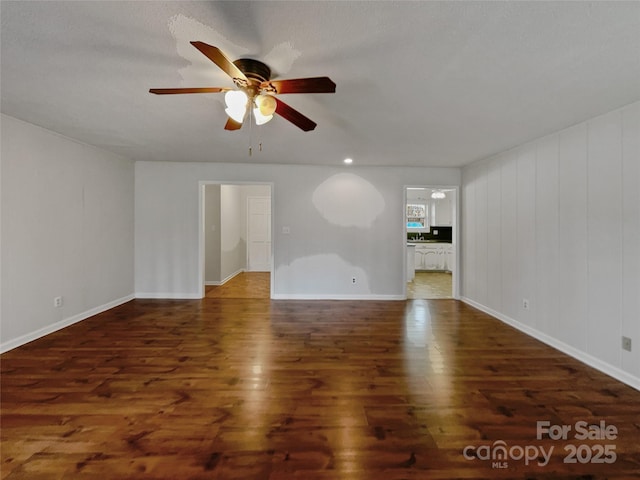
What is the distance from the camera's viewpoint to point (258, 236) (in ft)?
25.9

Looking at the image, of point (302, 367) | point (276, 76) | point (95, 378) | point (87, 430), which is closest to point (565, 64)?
point (276, 76)

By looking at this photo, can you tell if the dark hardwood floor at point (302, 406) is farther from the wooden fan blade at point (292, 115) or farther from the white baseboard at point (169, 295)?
the wooden fan blade at point (292, 115)

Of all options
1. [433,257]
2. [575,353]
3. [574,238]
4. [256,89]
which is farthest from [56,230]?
[433,257]

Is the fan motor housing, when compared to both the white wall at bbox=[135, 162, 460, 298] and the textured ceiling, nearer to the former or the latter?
the textured ceiling

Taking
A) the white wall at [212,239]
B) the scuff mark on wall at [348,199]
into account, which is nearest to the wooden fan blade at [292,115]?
the scuff mark on wall at [348,199]

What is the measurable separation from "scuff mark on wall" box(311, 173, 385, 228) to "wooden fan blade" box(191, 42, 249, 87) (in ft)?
10.2

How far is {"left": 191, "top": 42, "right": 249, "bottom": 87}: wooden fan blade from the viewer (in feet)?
4.23

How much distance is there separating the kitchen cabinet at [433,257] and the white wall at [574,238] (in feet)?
12.4

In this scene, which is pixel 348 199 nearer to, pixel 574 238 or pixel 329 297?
pixel 329 297

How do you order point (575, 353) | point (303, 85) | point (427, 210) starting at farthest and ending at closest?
point (427, 210), point (575, 353), point (303, 85)

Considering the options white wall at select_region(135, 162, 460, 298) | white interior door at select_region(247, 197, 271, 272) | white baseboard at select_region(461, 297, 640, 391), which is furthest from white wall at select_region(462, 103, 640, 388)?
white interior door at select_region(247, 197, 271, 272)

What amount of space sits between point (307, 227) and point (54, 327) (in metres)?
3.57

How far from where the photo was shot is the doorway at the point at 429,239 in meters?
6.74

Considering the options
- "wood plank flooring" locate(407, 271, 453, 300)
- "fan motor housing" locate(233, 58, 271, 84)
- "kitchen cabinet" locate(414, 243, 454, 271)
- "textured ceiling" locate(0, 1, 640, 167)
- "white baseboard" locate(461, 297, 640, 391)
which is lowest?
"white baseboard" locate(461, 297, 640, 391)
